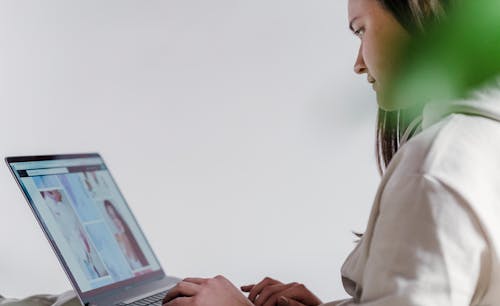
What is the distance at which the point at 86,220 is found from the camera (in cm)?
129

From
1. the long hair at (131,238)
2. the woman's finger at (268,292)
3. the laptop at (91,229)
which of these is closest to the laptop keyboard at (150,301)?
the laptop at (91,229)

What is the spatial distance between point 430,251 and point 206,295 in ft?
Answer: 1.06

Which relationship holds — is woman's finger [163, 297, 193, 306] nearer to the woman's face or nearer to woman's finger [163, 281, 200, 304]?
woman's finger [163, 281, 200, 304]

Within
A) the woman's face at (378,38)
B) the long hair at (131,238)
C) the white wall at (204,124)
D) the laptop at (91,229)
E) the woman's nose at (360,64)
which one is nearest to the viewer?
the woman's face at (378,38)

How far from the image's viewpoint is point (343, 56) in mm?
1945

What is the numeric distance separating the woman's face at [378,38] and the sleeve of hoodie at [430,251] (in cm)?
21

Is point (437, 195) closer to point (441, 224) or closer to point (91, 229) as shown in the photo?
point (441, 224)

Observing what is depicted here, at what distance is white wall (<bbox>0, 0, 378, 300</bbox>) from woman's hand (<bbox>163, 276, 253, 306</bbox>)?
0.82m

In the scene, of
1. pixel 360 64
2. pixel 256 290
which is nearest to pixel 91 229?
pixel 256 290

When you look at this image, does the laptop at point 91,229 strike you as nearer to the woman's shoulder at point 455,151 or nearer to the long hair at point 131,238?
the long hair at point 131,238

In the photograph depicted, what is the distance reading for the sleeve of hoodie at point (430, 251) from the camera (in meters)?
0.68

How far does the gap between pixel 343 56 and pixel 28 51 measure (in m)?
0.80

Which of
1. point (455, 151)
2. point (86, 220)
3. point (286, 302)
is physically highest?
point (86, 220)

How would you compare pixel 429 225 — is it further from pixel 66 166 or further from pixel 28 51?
pixel 28 51
